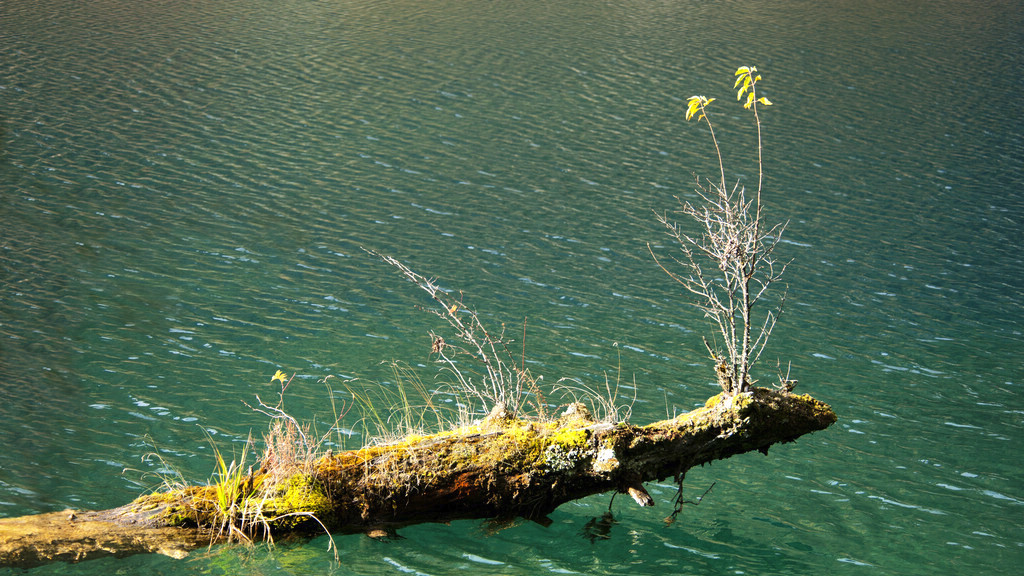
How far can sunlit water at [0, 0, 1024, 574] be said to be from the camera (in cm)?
977

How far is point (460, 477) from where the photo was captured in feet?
27.1

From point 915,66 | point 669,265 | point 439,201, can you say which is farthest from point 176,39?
point 915,66

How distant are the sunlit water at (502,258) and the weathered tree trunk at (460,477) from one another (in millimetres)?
314

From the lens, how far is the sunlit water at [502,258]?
977cm

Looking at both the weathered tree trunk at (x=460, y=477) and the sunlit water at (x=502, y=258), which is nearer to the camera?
the weathered tree trunk at (x=460, y=477)

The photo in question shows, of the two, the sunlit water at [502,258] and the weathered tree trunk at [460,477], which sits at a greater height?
the sunlit water at [502,258]

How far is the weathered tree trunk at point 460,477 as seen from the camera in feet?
25.8

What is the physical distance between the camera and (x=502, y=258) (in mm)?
17625

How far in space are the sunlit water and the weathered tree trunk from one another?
0.31 m

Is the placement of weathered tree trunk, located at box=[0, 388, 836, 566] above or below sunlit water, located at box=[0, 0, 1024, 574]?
below

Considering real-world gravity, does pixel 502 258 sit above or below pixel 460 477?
above

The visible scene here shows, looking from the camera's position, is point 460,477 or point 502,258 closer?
point 460,477

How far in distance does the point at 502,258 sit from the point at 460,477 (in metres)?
9.65

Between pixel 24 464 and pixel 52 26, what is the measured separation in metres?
31.6
